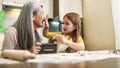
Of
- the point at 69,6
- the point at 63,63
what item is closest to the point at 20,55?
the point at 63,63

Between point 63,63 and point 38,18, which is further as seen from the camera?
point 38,18

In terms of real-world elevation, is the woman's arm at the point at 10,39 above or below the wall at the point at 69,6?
below

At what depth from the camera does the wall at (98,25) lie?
270 cm

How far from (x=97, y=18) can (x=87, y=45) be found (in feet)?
1.29

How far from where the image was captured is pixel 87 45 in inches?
118

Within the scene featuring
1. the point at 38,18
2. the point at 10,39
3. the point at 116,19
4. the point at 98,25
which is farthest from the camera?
the point at 98,25

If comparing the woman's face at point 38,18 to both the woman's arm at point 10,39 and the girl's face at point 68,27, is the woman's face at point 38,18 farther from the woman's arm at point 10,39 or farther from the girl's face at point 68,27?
the girl's face at point 68,27

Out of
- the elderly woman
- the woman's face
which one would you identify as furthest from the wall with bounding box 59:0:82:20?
the elderly woman

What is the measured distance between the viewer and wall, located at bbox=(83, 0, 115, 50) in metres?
2.70

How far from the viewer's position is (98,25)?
288cm

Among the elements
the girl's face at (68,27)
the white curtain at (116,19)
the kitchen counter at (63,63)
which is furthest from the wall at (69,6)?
the kitchen counter at (63,63)

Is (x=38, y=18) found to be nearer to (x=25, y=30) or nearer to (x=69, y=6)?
(x=25, y=30)

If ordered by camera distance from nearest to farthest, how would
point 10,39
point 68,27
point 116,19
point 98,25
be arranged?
point 10,39, point 68,27, point 116,19, point 98,25

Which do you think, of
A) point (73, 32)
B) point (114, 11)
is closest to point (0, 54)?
point (73, 32)
